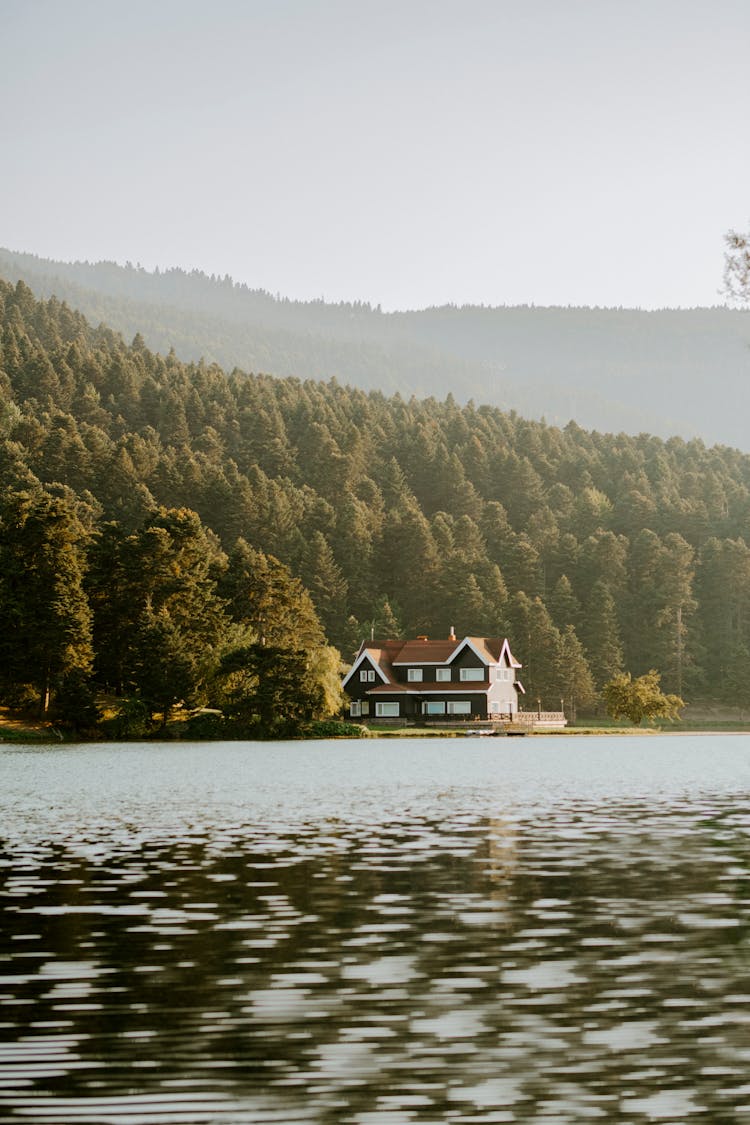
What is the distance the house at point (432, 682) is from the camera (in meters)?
131

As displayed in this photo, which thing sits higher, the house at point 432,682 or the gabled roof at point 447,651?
the gabled roof at point 447,651

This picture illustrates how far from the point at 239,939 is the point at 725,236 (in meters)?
21.7

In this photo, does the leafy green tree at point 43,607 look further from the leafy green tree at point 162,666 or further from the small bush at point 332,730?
the small bush at point 332,730

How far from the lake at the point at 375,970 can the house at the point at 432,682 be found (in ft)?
320

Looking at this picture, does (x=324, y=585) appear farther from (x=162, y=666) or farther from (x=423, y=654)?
(x=162, y=666)

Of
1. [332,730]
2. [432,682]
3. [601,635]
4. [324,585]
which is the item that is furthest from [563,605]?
[332,730]

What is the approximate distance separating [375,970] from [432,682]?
119m

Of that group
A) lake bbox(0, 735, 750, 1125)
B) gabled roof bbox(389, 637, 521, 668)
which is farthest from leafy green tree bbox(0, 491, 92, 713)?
lake bbox(0, 735, 750, 1125)

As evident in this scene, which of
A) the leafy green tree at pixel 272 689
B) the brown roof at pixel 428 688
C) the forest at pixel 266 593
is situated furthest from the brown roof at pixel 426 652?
the leafy green tree at pixel 272 689

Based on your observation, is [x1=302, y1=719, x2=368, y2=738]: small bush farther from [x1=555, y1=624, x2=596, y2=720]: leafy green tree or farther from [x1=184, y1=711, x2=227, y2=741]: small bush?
[x1=555, y1=624, x2=596, y2=720]: leafy green tree

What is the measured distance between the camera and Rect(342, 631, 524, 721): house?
131 meters

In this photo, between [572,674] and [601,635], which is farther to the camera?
[601,635]

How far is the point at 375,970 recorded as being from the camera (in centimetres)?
1394

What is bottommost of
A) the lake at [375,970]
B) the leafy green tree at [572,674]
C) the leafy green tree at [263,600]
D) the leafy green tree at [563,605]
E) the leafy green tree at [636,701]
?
the lake at [375,970]
